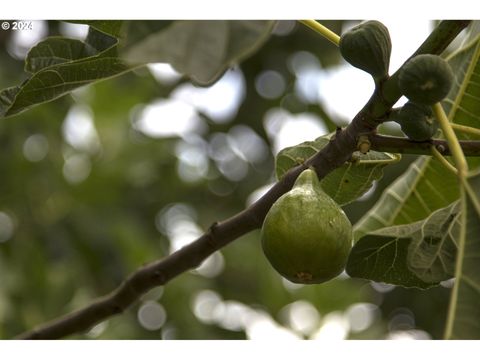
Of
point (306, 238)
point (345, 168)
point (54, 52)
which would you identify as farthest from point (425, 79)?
point (54, 52)

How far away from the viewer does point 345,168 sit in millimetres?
1474

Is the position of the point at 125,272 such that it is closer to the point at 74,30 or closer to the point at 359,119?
the point at 74,30

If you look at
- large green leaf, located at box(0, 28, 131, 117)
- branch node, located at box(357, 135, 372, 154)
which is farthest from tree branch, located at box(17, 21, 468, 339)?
large green leaf, located at box(0, 28, 131, 117)

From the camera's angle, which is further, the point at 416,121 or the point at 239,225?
the point at 239,225

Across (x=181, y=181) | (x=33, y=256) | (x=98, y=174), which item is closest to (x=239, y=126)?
(x=181, y=181)

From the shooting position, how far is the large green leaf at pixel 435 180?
1673 millimetres

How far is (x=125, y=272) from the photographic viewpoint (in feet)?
11.8

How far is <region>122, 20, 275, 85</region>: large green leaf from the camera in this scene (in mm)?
850

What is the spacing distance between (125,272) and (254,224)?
7.41 feet

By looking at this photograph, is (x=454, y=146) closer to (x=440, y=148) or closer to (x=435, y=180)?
(x=440, y=148)

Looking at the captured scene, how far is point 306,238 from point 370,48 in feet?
0.93

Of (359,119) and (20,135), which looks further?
(20,135)

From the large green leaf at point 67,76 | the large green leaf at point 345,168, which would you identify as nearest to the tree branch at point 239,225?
the large green leaf at point 345,168

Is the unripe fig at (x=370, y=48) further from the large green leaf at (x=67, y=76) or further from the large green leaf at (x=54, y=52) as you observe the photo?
the large green leaf at (x=54, y=52)
